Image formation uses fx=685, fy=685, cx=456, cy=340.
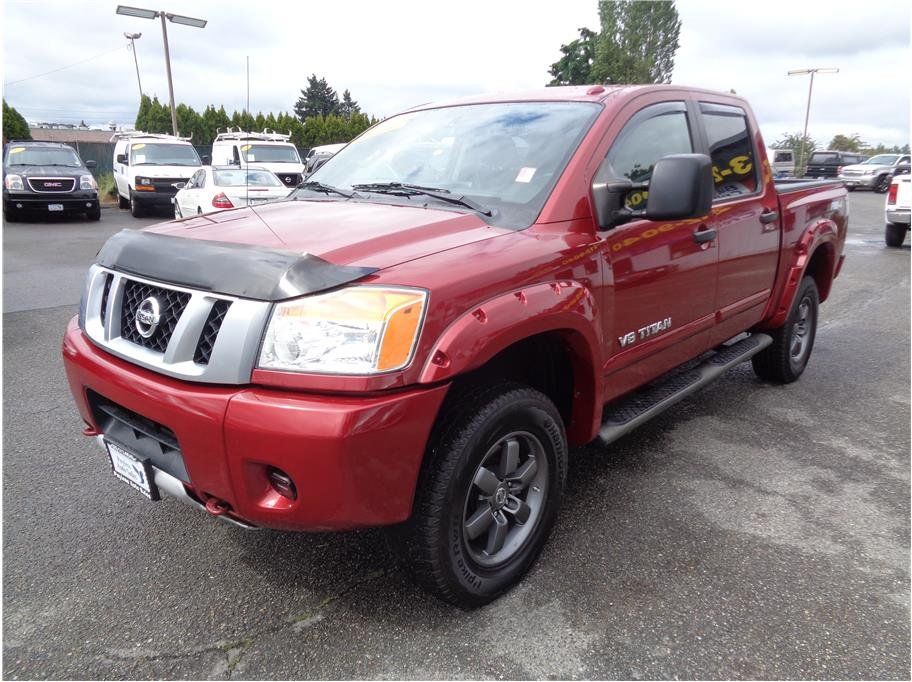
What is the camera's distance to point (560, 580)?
2568mm

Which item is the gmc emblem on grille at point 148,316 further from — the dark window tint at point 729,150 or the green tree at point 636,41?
the green tree at point 636,41

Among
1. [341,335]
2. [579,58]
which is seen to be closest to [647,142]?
[341,335]

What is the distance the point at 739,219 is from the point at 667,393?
106cm

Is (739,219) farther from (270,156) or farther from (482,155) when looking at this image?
(270,156)

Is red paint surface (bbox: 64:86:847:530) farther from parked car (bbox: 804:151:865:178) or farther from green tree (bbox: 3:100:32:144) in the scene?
parked car (bbox: 804:151:865:178)

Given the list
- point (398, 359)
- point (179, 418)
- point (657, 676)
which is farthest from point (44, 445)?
point (657, 676)

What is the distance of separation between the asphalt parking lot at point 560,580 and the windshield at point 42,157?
1408 centimetres

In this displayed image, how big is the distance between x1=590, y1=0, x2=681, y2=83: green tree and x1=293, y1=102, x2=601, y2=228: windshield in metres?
41.0

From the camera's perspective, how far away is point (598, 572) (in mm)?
2611

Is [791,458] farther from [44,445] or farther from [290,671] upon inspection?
[44,445]

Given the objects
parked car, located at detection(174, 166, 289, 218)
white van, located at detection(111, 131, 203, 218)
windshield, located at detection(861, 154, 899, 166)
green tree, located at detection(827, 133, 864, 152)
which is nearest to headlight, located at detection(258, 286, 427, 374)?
parked car, located at detection(174, 166, 289, 218)

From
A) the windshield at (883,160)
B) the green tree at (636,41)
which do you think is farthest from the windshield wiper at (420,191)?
the green tree at (636,41)

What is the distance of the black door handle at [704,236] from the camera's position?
3231 millimetres

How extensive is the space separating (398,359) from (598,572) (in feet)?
4.23
